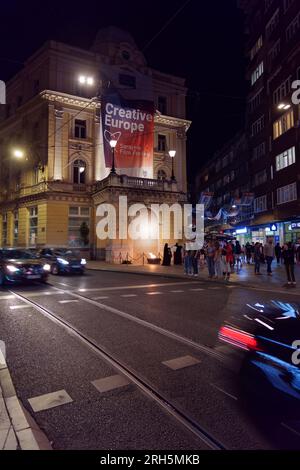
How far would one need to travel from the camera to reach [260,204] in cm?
4044

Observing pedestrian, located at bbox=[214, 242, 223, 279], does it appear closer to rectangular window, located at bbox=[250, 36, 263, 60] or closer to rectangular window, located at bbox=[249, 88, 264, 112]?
rectangular window, located at bbox=[249, 88, 264, 112]

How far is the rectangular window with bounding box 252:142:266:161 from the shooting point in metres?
40.1

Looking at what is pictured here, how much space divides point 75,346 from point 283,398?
3.51 m

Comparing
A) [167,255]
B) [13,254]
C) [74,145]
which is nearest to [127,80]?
[74,145]

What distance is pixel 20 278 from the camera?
44.9ft

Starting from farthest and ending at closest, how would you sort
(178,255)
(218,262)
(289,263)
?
1. (178,255)
2. (218,262)
3. (289,263)

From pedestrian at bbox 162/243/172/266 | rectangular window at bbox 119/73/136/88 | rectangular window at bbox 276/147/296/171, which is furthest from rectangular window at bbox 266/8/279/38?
pedestrian at bbox 162/243/172/266

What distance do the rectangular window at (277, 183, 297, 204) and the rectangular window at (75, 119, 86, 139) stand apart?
70.6ft

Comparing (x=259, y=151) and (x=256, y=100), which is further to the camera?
(x=256, y=100)

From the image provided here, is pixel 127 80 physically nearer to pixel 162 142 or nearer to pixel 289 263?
pixel 162 142

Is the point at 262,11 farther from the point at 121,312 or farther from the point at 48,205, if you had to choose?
the point at 121,312

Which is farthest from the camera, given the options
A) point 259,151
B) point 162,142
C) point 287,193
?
point 259,151

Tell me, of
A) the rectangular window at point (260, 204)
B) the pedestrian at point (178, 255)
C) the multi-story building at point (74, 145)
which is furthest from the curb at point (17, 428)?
the rectangular window at point (260, 204)

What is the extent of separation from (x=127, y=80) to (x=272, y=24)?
17580 mm
